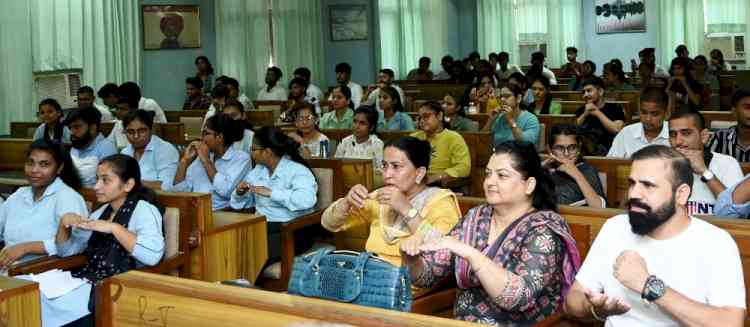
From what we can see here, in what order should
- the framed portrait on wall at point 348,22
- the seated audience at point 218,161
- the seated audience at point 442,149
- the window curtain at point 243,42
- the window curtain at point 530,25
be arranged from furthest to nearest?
the window curtain at point 530,25 < the framed portrait on wall at point 348,22 < the window curtain at point 243,42 < the seated audience at point 442,149 < the seated audience at point 218,161

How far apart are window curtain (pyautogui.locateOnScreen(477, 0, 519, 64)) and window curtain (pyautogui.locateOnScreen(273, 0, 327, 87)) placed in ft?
13.6

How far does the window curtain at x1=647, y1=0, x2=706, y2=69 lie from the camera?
16.5 m

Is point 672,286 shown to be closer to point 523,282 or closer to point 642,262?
point 642,262

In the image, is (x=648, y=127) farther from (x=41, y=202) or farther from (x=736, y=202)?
(x=41, y=202)

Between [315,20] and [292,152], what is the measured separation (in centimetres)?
966

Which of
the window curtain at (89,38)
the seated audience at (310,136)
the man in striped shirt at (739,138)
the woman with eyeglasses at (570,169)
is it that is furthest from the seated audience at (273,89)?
the woman with eyeglasses at (570,169)

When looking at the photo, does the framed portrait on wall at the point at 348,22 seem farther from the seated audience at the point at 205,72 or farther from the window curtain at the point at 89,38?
the window curtain at the point at 89,38

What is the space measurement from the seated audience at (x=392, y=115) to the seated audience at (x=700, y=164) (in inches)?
163

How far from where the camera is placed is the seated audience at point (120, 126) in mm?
8305

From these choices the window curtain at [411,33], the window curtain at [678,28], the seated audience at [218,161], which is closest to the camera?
the seated audience at [218,161]

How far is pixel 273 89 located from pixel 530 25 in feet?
21.5

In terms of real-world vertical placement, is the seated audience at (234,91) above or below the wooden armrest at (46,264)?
above

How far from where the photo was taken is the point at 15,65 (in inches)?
397

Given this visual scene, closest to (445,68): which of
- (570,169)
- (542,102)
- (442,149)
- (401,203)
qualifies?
(542,102)
